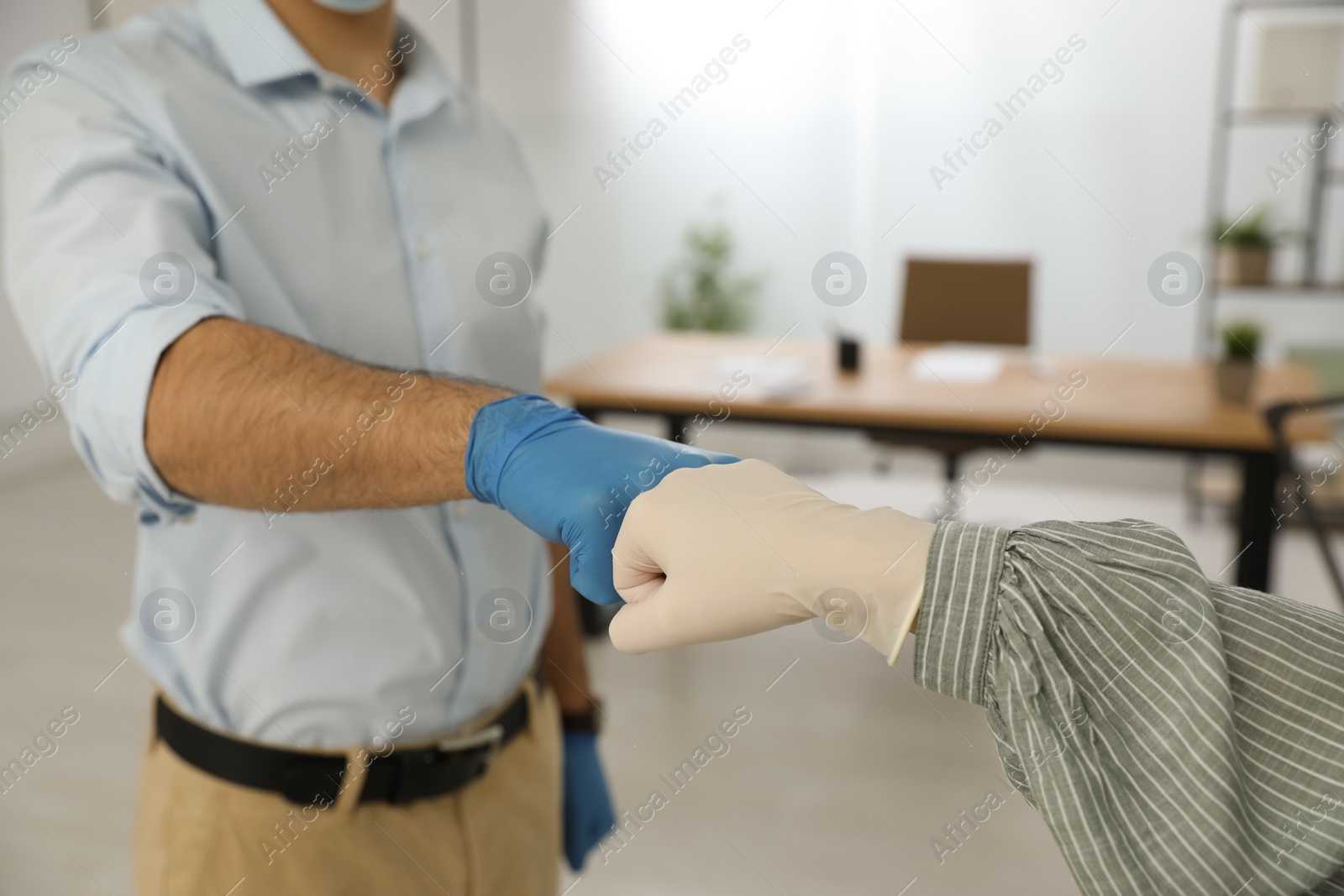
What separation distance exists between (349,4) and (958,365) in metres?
2.26

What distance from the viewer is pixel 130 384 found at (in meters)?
0.67

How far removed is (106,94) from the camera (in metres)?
0.84

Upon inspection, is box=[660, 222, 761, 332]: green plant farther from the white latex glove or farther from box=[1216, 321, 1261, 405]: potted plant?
the white latex glove

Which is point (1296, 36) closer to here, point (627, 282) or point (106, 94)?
point (627, 282)

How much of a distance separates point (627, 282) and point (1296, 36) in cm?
292

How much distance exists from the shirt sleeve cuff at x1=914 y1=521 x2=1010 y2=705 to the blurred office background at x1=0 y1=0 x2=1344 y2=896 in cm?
210

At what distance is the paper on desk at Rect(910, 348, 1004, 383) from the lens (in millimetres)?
2811

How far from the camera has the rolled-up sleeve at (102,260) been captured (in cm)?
68

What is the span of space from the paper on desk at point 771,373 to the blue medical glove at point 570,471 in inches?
79.6

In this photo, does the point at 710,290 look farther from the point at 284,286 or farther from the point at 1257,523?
the point at 284,286

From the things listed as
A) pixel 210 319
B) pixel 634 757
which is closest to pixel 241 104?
pixel 210 319

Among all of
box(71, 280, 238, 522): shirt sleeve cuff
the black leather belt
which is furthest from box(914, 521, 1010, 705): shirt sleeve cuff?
the black leather belt

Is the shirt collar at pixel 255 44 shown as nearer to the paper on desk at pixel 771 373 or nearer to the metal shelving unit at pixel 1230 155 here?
the paper on desk at pixel 771 373

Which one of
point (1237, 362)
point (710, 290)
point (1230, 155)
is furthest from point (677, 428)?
point (1230, 155)
